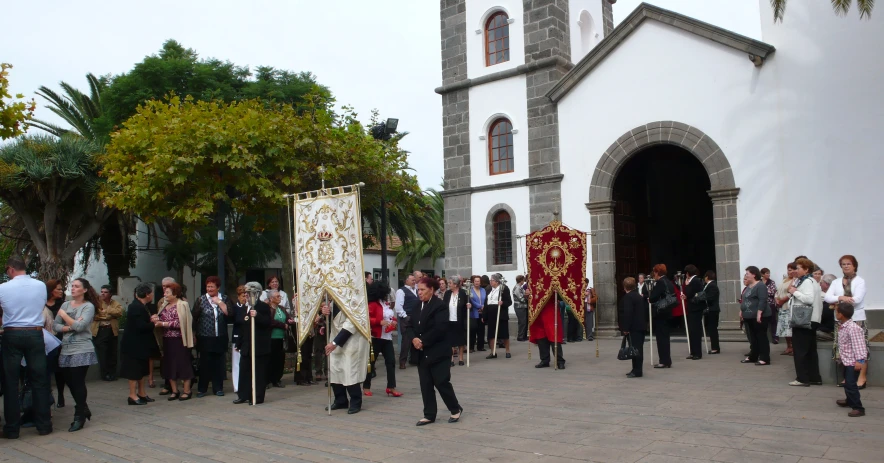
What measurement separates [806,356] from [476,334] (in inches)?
293

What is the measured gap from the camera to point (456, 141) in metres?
21.1

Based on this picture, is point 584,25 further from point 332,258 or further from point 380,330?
point 332,258

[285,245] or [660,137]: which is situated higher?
[660,137]

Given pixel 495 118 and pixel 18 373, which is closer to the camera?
pixel 18 373

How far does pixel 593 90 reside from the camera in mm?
18562

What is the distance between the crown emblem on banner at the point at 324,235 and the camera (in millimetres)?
9359

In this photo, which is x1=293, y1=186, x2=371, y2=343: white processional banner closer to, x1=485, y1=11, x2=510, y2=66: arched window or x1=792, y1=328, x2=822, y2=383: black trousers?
x1=792, y1=328, x2=822, y2=383: black trousers

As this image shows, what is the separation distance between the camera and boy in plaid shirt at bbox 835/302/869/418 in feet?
24.8

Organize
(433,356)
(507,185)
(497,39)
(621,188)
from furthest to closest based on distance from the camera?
(497,39)
(507,185)
(621,188)
(433,356)

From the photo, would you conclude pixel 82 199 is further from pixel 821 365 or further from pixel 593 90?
pixel 821 365

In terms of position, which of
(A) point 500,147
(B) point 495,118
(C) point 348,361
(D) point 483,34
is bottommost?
(C) point 348,361

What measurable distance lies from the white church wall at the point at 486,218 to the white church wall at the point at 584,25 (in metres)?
4.27

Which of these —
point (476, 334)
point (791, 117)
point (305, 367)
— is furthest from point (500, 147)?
point (305, 367)

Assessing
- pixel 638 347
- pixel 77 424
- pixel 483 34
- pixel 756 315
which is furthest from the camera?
pixel 483 34
